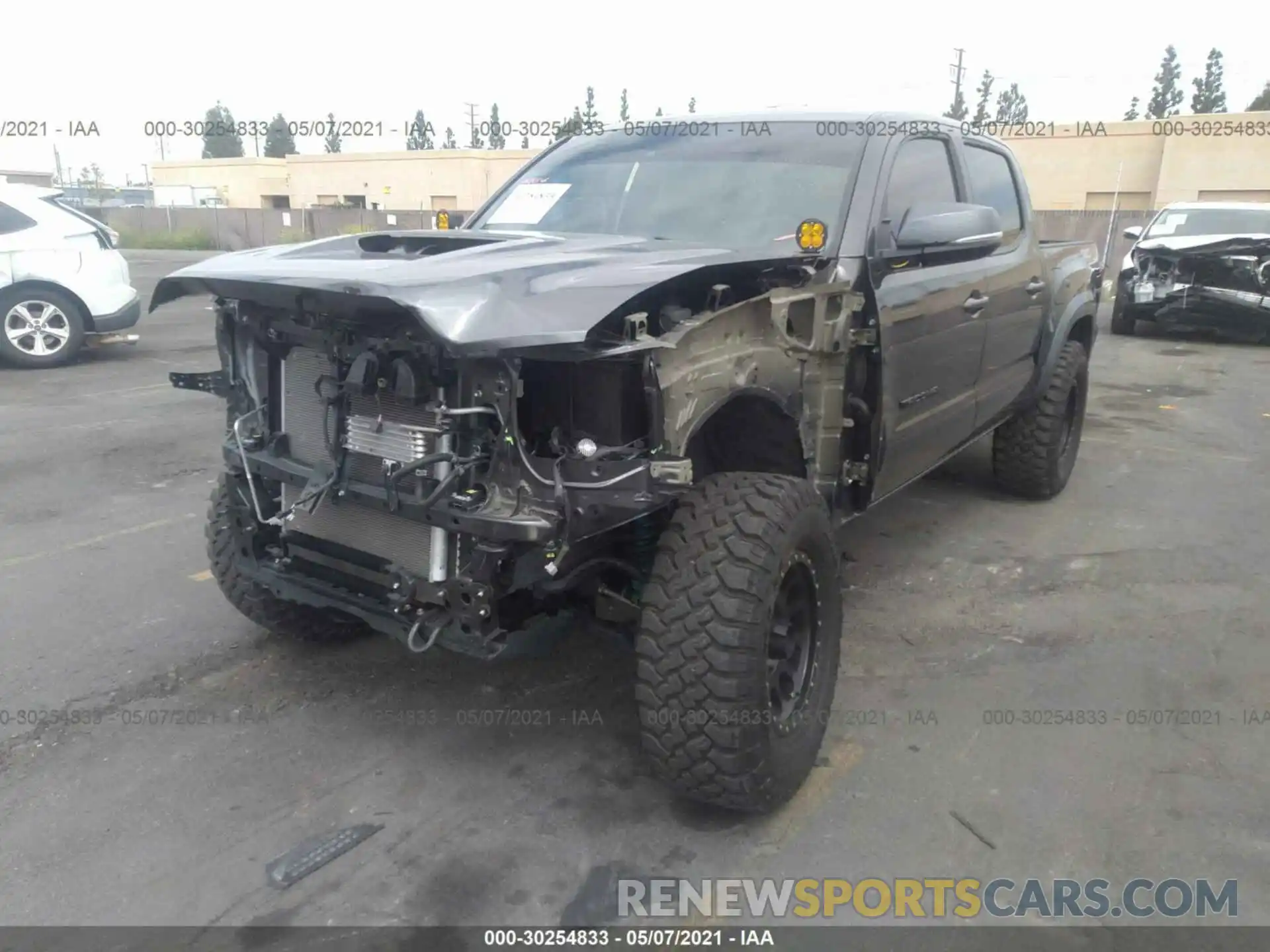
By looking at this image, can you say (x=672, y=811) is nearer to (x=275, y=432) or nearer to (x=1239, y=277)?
(x=275, y=432)

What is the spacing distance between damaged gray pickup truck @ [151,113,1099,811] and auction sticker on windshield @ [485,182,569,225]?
34 mm

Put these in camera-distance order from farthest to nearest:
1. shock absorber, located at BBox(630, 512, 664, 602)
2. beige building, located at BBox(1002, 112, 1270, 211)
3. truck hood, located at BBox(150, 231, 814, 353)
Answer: beige building, located at BBox(1002, 112, 1270, 211)
shock absorber, located at BBox(630, 512, 664, 602)
truck hood, located at BBox(150, 231, 814, 353)

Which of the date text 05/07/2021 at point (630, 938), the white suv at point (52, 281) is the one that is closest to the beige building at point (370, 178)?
the white suv at point (52, 281)

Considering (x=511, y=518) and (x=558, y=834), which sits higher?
(x=511, y=518)

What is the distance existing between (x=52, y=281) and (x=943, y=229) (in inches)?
356

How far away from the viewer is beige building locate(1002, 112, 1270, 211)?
32.6m

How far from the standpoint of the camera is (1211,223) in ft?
40.5

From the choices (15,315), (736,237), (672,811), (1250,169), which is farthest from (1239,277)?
(1250,169)

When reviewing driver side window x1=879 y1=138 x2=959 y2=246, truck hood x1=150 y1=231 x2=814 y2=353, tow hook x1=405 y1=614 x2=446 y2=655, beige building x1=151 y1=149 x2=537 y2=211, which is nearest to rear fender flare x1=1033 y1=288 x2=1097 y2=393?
driver side window x1=879 y1=138 x2=959 y2=246

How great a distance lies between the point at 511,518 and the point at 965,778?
1628mm

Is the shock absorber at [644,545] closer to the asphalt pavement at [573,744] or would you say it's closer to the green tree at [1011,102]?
the asphalt pavement at [573,744]

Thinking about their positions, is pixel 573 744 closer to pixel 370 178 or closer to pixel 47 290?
pixel 47 290

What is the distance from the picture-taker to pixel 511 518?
2.46 metres

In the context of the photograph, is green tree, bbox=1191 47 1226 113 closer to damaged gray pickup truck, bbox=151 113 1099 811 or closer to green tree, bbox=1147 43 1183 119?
green tree, bbox=1147 43 1183 119
